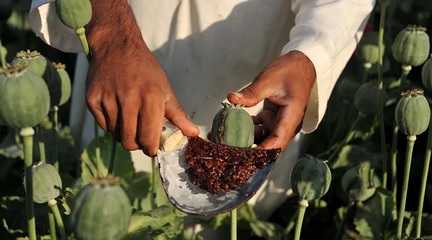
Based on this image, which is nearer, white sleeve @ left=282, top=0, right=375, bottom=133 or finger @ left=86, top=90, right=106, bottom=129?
finger @ left=86, top=90, right=106, bottom=129

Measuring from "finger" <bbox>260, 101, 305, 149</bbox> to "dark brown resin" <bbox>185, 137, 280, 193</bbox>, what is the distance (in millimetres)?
21

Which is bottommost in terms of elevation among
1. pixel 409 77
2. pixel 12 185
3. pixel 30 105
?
pixel 12 185

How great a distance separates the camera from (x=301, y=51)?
101 centimetres

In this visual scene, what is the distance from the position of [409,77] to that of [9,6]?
82 centimetres

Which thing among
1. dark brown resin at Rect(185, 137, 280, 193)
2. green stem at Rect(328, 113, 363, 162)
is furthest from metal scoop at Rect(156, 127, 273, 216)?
green stem at Rect(328, 113, 363, 162)

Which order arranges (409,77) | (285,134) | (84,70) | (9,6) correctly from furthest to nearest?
(9,6) → (409,77) → (84,70) → (285,134)

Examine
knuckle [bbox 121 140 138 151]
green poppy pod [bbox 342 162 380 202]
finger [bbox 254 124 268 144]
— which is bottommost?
green poppy pod [bbox 342 162 380 202]

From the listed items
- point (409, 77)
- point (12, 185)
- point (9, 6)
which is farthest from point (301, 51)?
point (9, 6)

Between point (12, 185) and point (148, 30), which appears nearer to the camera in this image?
point (148, 30)

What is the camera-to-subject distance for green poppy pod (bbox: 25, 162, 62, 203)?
87 cm

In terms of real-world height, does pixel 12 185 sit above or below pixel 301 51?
below

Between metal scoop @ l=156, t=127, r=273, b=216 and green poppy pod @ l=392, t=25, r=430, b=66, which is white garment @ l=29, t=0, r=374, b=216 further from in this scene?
metal scoop @ l=156, t=127, r=273, b=216

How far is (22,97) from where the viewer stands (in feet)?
2.46

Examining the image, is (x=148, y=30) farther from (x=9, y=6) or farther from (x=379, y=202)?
(x=9, y=6)
